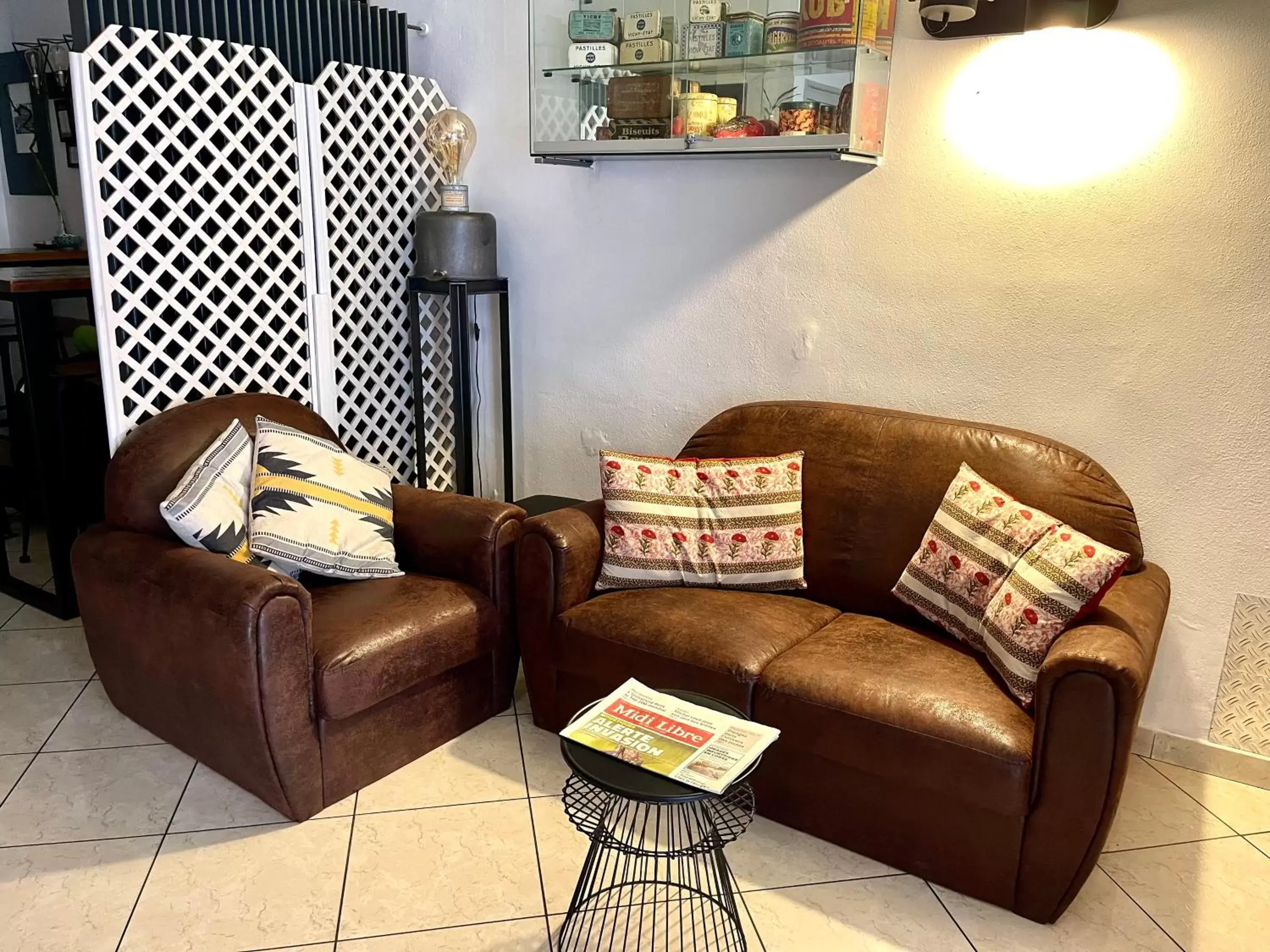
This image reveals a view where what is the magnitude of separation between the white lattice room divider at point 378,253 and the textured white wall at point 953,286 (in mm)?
259

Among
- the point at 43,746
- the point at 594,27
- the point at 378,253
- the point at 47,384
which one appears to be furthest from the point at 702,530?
the point at 47,384

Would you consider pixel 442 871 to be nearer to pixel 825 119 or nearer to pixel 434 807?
pixel 434 807

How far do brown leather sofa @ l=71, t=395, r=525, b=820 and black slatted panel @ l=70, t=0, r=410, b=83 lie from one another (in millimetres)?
1006

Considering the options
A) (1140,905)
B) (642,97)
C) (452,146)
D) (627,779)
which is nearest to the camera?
(627,779)

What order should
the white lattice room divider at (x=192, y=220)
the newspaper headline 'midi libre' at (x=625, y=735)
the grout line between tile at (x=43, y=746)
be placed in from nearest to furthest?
the newspaper headline 'midi libre' at (x=625, y=735) → the grout line between tile at (x=43, y=746) → the white lattice room divider at (x=192, y=220)

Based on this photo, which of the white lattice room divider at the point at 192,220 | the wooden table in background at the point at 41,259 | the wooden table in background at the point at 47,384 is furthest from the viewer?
the wooden table in background at the point at 41,259

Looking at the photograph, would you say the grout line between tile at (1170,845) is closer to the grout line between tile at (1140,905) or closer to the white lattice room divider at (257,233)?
the grout line between tile at (1140,905)

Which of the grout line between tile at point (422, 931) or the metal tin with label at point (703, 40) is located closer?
the grout line between tile at point (422, 931)

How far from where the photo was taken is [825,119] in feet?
8.23

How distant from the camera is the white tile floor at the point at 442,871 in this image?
1936mm

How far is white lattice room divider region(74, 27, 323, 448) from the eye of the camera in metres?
2.59

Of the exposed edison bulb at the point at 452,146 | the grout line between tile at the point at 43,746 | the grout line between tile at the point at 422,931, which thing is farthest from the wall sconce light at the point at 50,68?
the grout line between tile at the point at 422,931

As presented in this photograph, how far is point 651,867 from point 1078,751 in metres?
0.93

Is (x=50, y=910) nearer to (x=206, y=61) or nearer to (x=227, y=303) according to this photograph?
(x=227, y=303)
